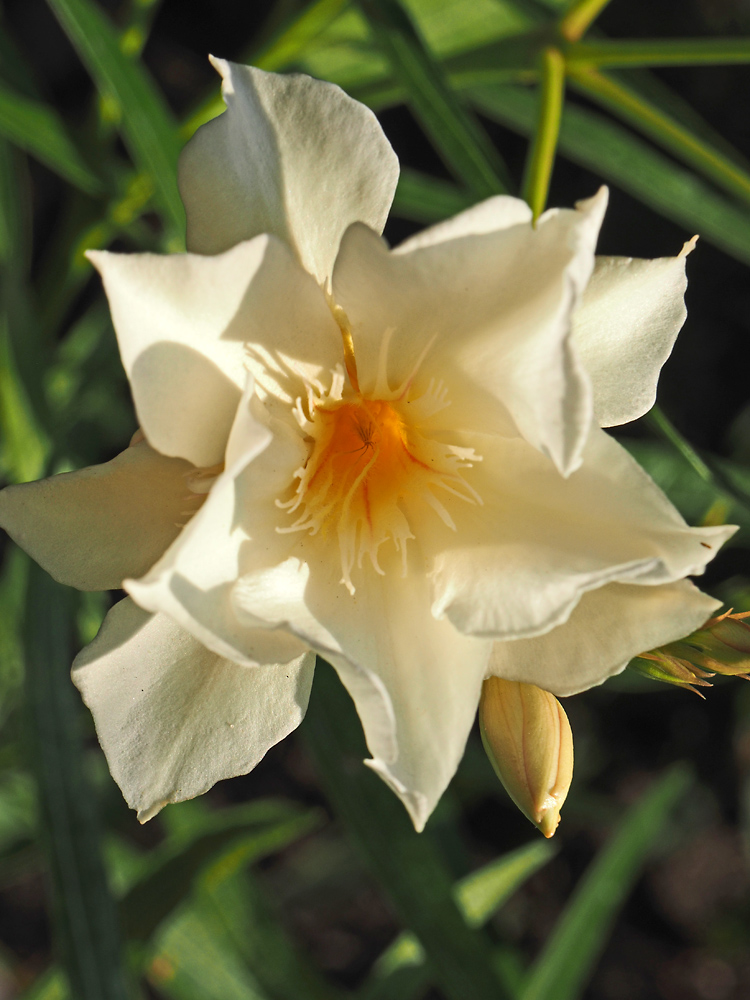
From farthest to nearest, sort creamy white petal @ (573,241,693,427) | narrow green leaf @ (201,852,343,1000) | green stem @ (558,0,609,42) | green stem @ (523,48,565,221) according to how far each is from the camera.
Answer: narrow green leaf @ (201,852,343,1000), green stem @ (558,0,609,42), green stem @ (523,48,565,221), creamy white petal @ (573,241,693,427)

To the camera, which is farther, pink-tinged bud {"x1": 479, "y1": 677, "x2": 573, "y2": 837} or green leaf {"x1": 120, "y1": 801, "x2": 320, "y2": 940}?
green leaf {"x1": 120, "y1": 801, "x2": 320, "y2": 940}

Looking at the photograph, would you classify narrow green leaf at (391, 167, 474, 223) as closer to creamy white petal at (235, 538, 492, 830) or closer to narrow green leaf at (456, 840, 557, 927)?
creamy white petal at (235, 538, 492, 830)

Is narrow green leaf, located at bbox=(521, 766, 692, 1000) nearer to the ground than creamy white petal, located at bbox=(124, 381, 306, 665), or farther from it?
nearer to the ground

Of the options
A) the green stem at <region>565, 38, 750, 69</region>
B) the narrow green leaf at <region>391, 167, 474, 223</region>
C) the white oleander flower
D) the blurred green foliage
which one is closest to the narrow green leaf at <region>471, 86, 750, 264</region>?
the blurred green foliage

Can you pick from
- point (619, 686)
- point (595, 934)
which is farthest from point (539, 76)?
point (595, 934)

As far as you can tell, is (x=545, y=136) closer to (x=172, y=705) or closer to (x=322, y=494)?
(x=322, y=494)

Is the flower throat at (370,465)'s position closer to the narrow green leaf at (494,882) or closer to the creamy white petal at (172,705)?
the creamy white petal at (172,705)
